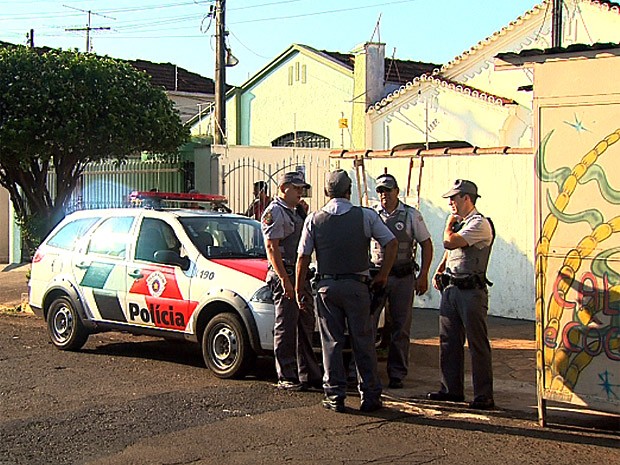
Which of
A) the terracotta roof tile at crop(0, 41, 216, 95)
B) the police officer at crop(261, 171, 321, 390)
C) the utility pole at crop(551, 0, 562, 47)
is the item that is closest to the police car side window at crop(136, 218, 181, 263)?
the police officer at crop(261, 171, 321, 390)

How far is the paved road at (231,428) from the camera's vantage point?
6.38m

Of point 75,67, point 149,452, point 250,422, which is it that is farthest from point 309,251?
point 75,67

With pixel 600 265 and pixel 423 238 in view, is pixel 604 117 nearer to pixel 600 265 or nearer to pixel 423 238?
pixel 600 265

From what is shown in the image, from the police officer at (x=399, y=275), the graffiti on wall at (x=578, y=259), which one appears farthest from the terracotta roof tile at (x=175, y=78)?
the graffiti on wall at (x=578, y=259)

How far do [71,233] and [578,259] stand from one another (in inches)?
250

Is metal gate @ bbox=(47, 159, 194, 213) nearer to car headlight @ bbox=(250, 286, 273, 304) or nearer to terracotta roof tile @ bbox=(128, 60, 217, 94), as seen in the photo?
car headlight @ bbox=(250, 286, 273, 304)

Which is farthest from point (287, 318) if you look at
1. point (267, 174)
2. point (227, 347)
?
point (267, 174)

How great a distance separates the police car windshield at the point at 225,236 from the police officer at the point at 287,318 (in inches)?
45.6

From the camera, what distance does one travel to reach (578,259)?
683cm

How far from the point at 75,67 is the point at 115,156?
5.59ft

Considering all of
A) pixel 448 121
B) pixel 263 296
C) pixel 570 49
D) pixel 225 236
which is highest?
pixel 448 121

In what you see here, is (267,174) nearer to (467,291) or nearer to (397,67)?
(467,291)

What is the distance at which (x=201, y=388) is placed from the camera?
853 cm

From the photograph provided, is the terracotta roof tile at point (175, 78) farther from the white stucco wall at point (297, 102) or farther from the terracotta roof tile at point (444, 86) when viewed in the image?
the terracotta roof tile at point (444, 86)
